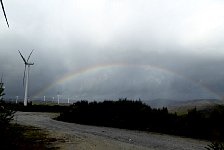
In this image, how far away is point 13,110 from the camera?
20922mm

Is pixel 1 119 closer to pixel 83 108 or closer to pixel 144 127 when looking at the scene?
pixel 144 127

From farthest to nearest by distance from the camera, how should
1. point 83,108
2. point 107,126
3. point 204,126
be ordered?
1. point 83,108
2. point 107,126
3. point 204,126

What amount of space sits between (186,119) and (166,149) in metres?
14.8

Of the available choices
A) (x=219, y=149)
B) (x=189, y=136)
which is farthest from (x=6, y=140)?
(x=189, y=136)

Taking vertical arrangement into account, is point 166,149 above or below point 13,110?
below

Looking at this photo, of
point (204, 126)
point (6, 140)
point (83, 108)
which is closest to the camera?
point (6, 140)

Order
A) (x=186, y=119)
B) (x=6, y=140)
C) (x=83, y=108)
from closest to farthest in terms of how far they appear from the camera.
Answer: (x=6, y=140) < (x=186, y=119) < (x=83, y=108)

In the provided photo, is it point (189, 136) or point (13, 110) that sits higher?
point (13, 110)

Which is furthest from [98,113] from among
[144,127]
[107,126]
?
[144,127]

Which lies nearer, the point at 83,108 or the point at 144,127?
the point at 144,127

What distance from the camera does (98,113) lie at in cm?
5031

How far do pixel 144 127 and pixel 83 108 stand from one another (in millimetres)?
13369

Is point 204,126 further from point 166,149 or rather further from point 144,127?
point 166,149

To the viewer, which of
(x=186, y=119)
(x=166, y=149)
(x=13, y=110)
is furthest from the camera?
(x=186, y=119)
